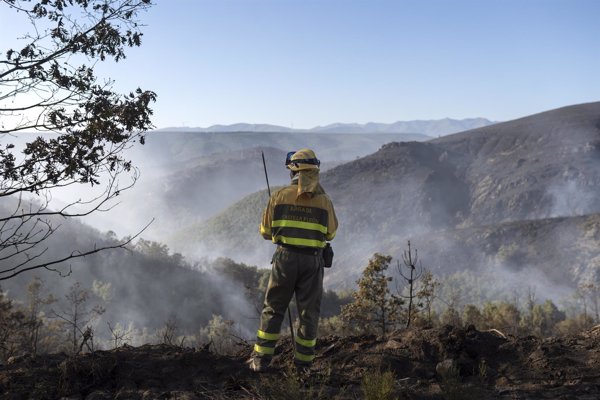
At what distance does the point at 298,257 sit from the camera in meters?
5.73

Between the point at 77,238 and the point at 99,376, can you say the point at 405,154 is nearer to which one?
the point at 77,238

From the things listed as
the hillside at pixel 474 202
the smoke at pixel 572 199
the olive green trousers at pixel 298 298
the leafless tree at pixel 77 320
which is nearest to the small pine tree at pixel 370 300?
the leafless tree at pixel 77 320

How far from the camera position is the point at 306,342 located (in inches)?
224

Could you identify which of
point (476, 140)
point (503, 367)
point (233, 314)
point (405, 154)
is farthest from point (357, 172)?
point (503, 367)

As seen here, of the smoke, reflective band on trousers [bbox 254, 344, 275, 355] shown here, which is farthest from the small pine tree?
the smoke

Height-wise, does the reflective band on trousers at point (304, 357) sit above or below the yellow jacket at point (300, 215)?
below

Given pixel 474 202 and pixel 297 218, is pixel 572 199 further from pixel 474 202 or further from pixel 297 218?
pixel 297 218

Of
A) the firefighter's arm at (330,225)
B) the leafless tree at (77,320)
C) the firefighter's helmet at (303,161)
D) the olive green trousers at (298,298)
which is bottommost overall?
the leafless tree at (77,320)

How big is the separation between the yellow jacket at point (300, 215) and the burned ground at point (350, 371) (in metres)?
1.39

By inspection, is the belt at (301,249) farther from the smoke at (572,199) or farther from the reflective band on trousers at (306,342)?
the smoke at (572,199)

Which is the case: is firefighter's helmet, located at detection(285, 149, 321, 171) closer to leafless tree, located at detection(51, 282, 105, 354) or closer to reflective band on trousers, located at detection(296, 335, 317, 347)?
reflective band on trousers, located at detection(296, 335, 317, 347)

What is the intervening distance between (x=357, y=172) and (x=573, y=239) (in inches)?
2163

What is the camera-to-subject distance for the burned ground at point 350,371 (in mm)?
5059

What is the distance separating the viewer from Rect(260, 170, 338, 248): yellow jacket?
5.72m
